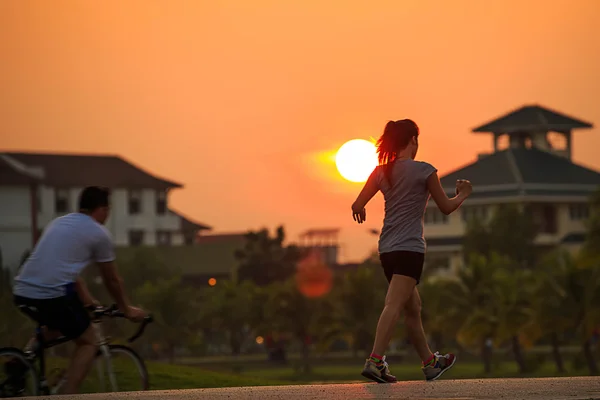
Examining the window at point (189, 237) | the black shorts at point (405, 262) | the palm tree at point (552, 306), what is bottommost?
the palm tree at point (552, 306)

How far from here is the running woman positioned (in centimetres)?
1079

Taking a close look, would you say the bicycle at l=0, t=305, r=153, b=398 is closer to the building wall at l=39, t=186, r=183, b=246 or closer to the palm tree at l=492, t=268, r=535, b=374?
the palm tree at l=492, t=268, r=535, b=374

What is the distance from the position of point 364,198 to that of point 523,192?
103 metres

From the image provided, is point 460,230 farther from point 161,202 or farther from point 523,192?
point 161,202

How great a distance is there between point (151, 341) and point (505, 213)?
98.4ft

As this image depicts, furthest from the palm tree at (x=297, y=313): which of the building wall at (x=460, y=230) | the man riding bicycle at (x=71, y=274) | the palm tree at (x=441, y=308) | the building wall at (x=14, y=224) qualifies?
the man riding bicycle at (x=71, y=274)

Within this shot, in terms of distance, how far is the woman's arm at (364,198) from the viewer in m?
10.9

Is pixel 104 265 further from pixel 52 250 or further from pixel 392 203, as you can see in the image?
pixel 392 203

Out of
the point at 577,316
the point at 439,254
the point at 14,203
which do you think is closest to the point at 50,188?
the point at 14,203

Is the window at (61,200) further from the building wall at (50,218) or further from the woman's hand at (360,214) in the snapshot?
the woman's hand at (360,214)

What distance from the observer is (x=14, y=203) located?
10400 centimetres

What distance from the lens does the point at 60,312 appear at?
33.9 ft

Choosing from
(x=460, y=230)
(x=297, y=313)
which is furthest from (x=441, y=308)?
(x=460, y=230)

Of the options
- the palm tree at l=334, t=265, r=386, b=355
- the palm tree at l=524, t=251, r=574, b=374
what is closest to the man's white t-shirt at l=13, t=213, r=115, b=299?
the palm tree at l=524, t=251, r=574, b=374
